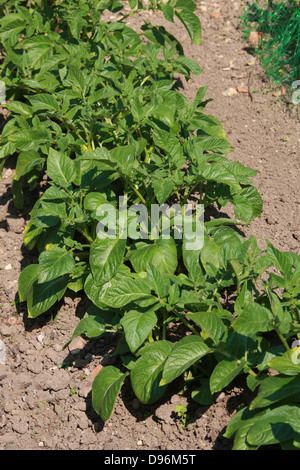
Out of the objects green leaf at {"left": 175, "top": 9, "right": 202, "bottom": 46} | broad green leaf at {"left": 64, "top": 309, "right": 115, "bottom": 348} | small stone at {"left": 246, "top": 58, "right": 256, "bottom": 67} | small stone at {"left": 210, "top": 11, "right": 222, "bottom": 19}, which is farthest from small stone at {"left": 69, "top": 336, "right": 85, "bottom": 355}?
small stone at {"left": 210, "top": 11, "right": 222, "bottom": 19}

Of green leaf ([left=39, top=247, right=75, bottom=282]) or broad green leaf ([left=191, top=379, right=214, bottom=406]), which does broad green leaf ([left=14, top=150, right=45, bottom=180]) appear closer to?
green leaf ([left=39, top=247, right=75, bottom=282])

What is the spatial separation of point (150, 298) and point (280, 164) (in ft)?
5.04

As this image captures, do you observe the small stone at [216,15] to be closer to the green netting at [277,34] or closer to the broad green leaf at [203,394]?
the green netting at [277,34]

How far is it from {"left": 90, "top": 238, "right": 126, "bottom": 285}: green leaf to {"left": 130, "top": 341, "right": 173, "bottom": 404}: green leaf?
1.29 feet

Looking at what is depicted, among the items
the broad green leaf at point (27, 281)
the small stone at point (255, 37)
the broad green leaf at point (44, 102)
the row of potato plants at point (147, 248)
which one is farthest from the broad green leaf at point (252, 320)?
the small stone at point (255, 37)

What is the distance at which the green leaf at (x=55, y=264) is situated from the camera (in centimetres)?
263

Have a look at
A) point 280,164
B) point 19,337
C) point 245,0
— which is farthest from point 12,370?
point 245,0

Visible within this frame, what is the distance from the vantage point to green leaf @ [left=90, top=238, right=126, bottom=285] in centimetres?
264

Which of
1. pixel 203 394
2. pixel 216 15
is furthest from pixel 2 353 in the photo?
pixel 216 15

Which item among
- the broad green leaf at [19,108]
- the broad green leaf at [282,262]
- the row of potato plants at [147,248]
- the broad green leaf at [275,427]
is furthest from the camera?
the broad green leaf at [19,108]

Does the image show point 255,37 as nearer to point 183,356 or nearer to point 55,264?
point 55,264

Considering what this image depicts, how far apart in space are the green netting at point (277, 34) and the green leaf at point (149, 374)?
2.38 m

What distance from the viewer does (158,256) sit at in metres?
2.72

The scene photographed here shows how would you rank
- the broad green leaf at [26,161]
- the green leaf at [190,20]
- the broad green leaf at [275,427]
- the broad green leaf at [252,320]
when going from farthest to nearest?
1. the green leaf at [190,20]
2. the broad green leaf at [26,161]
3. the broad green leaf at [252,320]
4. the broad green leaf at [275,427]
